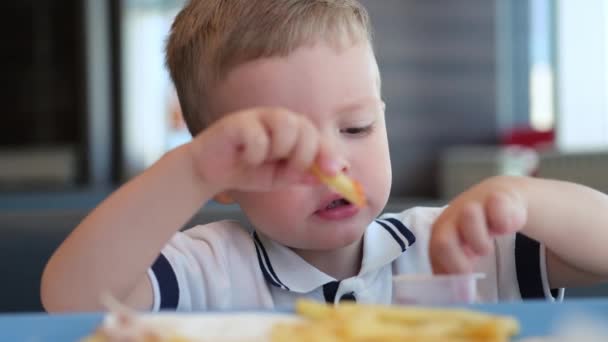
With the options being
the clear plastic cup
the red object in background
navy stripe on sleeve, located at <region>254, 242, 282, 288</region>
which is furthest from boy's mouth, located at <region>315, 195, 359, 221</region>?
the red object in background

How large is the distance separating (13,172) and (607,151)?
3962mm

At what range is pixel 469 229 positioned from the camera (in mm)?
568

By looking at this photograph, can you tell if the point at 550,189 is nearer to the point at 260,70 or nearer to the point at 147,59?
the point at 260,70

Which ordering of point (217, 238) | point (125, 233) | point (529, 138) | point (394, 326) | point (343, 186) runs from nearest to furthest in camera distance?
point (394, 326)
point (343, 186)
point (125, 233)
point (217, 238)
point (529, 138)

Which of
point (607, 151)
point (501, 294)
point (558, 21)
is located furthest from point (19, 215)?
point (558, 21)

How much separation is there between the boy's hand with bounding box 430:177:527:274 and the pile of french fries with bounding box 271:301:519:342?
150 millimetres

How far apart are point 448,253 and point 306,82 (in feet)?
0.82

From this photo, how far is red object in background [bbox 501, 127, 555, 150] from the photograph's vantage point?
4.15 metres

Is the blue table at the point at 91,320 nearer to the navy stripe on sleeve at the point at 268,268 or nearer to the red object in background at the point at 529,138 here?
the navy stripe on sleeve at the point at 268,268

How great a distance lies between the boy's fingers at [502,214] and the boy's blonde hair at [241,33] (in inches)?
10.6

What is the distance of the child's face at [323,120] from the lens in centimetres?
74

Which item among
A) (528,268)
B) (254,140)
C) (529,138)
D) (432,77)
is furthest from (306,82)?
(432,77)

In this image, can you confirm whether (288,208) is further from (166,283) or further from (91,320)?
(91,320)

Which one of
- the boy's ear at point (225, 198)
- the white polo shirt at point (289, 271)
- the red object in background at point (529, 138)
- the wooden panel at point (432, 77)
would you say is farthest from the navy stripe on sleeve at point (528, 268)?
the wooden panel at point (432, 77)
